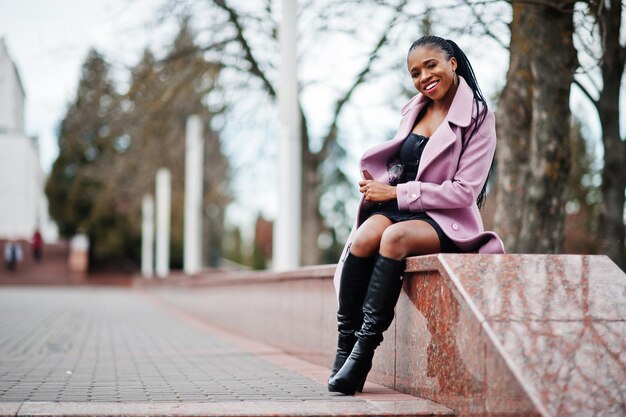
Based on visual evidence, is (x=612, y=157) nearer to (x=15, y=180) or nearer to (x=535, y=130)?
(x=535, y=130)

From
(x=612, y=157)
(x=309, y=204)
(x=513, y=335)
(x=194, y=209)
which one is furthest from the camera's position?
(x=194, y=209)

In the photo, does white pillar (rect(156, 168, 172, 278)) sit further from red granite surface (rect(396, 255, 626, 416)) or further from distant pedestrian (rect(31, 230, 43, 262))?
red granite surface (rect(396, 255, 626, 416))

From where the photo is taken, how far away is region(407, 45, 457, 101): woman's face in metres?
4.84

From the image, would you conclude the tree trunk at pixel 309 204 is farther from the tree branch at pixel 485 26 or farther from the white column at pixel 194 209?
the tree branch at pixel 485 26

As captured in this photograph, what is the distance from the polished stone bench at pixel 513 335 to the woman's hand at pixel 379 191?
13.7 inches

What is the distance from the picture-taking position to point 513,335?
12.8 feet

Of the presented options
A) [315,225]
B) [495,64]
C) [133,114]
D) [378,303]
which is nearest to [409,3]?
[495,64]

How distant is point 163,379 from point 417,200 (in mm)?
2296

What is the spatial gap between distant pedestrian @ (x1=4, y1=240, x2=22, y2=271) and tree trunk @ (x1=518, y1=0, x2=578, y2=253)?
4208 cm

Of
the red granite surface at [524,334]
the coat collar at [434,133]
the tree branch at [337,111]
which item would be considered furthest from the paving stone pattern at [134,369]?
the tree branch at [337,111]

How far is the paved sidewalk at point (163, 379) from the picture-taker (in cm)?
430

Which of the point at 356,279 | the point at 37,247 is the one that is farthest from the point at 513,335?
the point at 37,247

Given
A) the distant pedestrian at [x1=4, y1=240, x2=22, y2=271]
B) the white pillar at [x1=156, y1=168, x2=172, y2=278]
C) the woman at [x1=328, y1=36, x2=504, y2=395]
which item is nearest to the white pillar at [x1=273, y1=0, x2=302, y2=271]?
the woman at [x1=328, y1=36, x2=504, y2=395]

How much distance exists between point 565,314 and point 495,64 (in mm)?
6797
